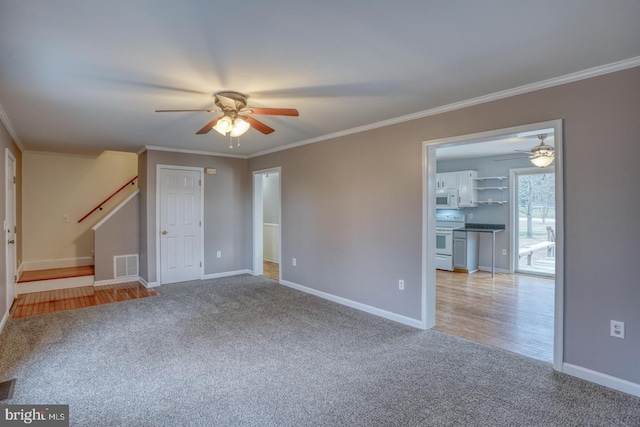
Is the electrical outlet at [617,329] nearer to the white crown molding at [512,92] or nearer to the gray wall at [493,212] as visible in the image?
the white crown molding at [512,92]

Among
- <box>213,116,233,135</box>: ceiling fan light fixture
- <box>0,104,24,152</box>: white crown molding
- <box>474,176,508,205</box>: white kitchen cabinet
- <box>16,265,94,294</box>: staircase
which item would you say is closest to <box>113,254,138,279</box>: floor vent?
<box>16,265,94,294</box>: staircase

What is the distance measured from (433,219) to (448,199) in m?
3.82

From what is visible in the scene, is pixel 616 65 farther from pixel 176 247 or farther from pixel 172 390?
pixel 176 247

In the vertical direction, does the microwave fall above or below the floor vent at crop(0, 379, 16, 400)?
above

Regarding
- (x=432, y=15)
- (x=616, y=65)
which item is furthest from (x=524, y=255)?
(x=432, y=15)

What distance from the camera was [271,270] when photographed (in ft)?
22.9

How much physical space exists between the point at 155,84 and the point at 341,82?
1.54 meters

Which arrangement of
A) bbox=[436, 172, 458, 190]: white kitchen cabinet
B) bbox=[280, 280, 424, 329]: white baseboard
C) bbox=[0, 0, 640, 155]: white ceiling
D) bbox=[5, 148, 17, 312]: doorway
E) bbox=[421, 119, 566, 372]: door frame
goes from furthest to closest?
bbox=[436, 172, 458, 190]: white kitchen cabinet < bbox=[5, 148, 17, 312]: doorway < bbox=[280, 280, 424, 329]: white baseboard < bbox=[421, 119, 566, 372]: door frame < bbox=[0, 0, 640, 155]: white ceiling

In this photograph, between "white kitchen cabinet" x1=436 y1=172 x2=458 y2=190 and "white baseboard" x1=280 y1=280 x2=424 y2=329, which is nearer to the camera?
"white baseboard" x1=280 y1=280 x2=424 y2=329

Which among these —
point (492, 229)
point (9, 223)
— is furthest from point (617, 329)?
point (9, 223)

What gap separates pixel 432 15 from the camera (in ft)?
5.82

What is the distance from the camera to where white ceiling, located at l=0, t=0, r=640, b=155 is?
1.72 meters

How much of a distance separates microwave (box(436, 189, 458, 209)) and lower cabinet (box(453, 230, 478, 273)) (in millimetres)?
658

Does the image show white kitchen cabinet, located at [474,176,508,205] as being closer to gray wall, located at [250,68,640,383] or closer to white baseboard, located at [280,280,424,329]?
gray wall, located at [250,68,640,383]
